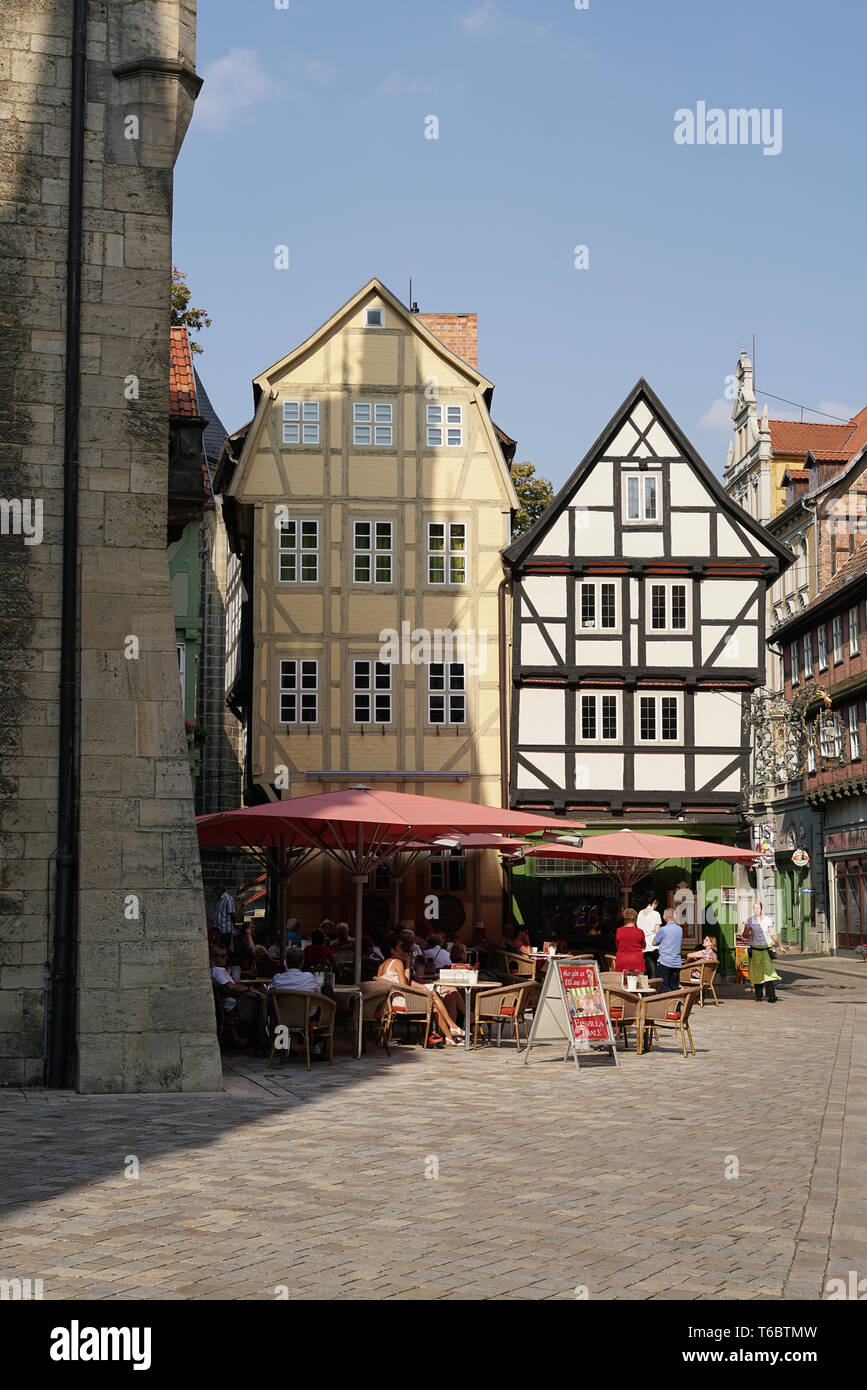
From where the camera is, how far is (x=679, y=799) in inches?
1303

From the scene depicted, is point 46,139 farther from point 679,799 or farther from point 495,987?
point 679,799

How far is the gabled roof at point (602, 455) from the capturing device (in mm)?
33469

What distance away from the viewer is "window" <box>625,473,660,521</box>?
111 ft

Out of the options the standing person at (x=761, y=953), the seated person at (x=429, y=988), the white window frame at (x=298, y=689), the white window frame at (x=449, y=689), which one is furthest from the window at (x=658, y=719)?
the seated person at (x=429, y=988)

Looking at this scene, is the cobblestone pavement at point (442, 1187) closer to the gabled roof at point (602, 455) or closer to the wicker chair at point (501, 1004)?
the wicker chair at point (501, 1004)

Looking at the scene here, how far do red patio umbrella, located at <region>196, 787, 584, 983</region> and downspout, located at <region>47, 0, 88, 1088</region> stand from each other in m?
3.64

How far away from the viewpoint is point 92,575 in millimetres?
13492

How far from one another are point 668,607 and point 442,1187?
2573 cm

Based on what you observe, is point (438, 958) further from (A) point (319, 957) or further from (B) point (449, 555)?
(B) point (449, 555)

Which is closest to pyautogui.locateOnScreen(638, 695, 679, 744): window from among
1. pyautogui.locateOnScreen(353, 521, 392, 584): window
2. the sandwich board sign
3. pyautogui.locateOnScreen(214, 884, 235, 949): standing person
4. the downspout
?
pyautogui.locateOnScreen(353, 521, 392, 584): window

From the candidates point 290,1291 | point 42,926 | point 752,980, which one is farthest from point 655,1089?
point 752,980

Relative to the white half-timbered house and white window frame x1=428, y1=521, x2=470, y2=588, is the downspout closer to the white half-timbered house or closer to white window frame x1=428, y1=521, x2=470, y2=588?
white window frame x1=428, y1=521, x2=470, y2=588

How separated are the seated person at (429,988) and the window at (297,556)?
1513 centimetres

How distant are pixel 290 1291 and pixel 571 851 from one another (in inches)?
771
